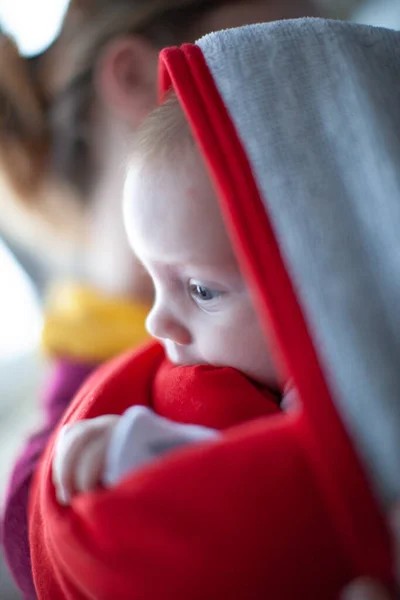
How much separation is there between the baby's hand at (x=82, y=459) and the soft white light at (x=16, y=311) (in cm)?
97

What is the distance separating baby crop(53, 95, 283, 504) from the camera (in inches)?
18.8

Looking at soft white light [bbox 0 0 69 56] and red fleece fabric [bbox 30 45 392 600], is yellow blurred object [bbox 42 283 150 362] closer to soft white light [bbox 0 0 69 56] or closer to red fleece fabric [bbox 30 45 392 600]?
soft white light [bbox 0 0 69 56]

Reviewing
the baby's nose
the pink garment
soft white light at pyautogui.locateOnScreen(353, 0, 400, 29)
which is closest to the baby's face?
the baby's nose

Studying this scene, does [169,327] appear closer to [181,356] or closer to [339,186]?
[181,356]

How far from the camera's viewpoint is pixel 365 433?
0.43 metres

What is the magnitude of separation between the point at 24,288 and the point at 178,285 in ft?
3.06

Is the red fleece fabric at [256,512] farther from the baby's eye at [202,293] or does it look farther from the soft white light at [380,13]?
the soft white light at [380,13]

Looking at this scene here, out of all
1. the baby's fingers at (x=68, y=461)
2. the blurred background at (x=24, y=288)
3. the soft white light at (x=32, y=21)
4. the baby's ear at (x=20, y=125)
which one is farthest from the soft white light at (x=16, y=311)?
the baby's fingers at (x=68, y=461)

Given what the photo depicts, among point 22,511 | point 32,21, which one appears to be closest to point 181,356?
point 22,511

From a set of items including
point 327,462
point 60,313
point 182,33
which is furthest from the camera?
point 60,313

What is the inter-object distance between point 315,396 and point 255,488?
0.26 feet

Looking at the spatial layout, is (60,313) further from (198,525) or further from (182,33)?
(198,525)

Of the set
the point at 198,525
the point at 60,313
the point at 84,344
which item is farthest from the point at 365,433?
the point at 60,313

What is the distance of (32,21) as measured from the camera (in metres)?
1.15
